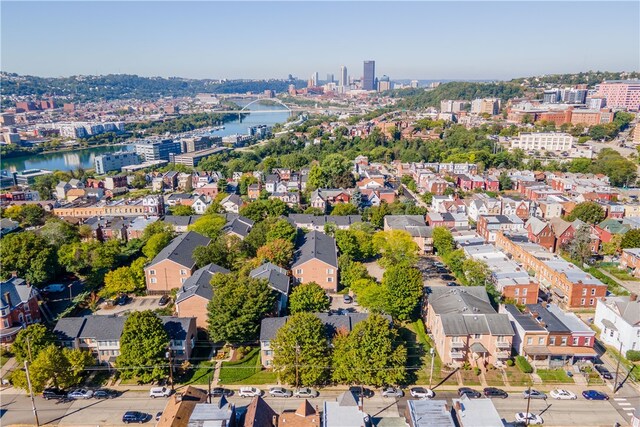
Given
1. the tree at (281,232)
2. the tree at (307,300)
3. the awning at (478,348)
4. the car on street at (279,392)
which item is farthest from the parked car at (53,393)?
the awning at (478,348)

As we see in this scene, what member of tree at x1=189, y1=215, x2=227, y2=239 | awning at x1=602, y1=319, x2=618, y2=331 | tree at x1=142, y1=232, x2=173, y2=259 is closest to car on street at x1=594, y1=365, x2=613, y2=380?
awning at x1=602, y1=319, x2=618, y2=331

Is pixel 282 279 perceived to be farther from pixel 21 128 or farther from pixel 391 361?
Result: pixel 21 128

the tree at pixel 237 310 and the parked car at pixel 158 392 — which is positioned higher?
the tree at pixel 237 310

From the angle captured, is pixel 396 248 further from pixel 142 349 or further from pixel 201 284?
pixel 142 349

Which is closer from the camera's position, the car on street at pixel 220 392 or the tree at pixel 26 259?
the car on street at pixel 220 392

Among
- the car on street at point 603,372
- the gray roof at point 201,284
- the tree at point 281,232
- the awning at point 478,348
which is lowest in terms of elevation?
the car on street at point 603,372

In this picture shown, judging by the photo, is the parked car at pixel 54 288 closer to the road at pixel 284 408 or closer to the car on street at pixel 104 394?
the road at pixel 284 408
